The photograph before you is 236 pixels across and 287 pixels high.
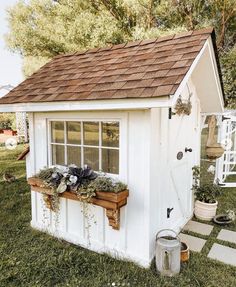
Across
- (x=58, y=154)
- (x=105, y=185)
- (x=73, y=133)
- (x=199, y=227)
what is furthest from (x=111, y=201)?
(x=199, y=227)

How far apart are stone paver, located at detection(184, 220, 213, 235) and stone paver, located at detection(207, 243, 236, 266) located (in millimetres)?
426

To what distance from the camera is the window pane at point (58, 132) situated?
A: 13.2 ft

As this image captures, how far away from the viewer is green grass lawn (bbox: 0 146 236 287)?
3.06 m

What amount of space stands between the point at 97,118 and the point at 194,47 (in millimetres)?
1568

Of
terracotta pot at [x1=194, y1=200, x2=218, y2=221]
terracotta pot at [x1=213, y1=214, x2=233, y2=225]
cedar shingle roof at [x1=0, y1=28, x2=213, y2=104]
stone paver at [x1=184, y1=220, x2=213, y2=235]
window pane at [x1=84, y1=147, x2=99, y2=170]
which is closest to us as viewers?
cedar shingle roof at [x1=0, y1=28, x2=213, y2=104]

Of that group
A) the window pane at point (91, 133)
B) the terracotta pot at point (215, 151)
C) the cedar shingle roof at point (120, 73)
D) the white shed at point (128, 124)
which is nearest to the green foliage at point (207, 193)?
the white shed at point (128, 124)

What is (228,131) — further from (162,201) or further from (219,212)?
(162,201)

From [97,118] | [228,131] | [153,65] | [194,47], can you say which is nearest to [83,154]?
[97,118]

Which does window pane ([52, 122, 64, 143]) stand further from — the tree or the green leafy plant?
the tree

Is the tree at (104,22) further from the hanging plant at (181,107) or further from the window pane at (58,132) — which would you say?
the window pane at (58,132)

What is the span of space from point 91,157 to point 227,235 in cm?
264

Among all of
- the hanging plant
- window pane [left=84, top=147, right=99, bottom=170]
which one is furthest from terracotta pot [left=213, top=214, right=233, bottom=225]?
window pane [left=84, top=147, right=99, bottom=170]

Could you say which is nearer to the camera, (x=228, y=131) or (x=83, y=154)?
(x=83, y=154)

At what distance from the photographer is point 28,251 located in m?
3.73
